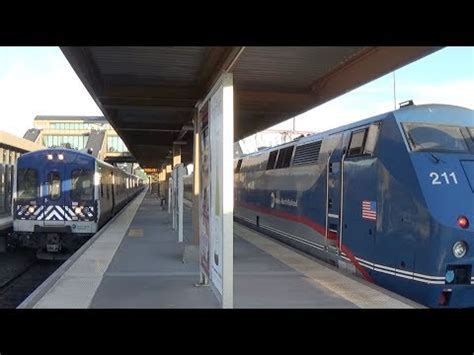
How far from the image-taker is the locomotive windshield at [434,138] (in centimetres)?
820

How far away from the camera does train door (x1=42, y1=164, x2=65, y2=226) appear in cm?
1599

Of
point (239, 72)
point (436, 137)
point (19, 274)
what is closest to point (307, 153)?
point (239, 72)

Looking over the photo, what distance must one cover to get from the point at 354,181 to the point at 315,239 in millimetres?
2783

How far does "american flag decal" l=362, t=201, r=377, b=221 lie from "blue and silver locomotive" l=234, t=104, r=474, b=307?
15 mm

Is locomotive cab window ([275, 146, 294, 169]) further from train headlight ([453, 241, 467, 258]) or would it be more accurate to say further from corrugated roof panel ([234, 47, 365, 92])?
train headlight ([453, 241, 467, 258])

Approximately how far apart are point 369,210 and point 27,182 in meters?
11.2

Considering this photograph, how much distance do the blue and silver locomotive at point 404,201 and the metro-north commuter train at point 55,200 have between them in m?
7.71

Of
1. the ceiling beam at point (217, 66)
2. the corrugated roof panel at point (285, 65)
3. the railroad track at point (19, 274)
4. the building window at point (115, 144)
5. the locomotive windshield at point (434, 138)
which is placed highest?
the building window at point (115, 144)

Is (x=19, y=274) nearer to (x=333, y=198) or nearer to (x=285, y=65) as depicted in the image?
(x=333, y=198)

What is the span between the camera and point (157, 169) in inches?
2301

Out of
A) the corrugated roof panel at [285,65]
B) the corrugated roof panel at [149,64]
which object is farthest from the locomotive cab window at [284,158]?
the corrugated roof panel at [149,64]

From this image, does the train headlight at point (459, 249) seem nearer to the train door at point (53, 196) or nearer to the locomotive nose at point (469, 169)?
the locomotive nose at point (469, 169)

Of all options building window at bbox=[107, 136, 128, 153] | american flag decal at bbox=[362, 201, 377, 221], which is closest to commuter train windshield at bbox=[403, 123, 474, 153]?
american flag decal at bbox=[362, 201, 377, 221]
